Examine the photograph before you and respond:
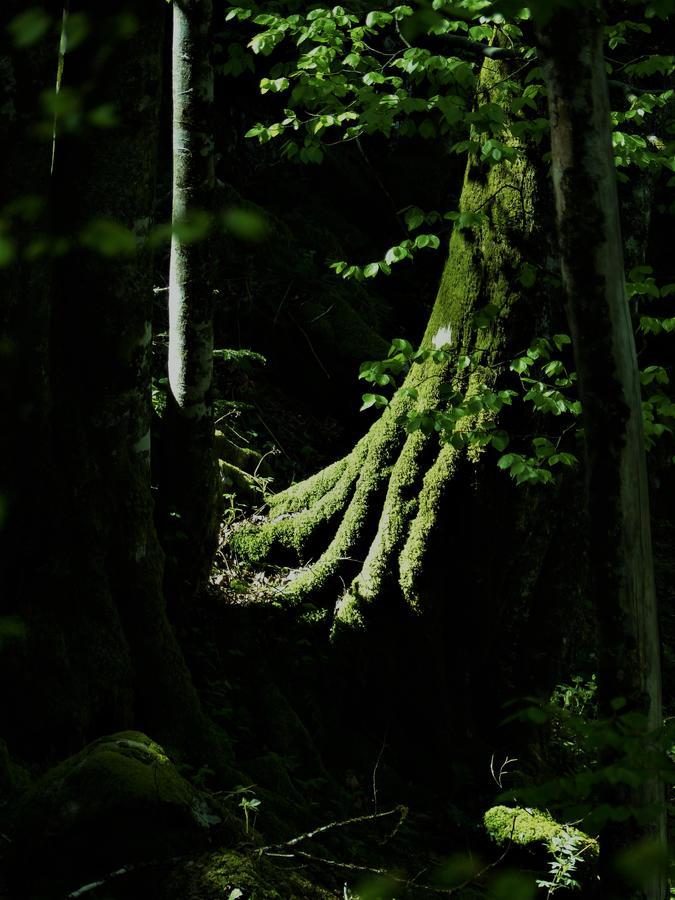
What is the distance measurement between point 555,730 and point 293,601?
2827 mm

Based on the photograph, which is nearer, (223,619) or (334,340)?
(223,619)

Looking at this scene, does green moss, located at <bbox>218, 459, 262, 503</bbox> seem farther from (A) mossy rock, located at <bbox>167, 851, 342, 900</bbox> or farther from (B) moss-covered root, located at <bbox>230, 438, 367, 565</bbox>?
(A) mossy rock, located at <bbox>167, 851, 342, 900</bbox>

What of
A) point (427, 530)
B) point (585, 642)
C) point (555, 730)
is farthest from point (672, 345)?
point (427, 530)

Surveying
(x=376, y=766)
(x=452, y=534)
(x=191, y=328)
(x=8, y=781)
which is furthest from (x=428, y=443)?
(x=8, y=781)

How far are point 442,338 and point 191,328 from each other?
1.78 m

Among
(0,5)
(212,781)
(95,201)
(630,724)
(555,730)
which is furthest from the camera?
(555,730)

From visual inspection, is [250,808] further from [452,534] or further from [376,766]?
[452,534]

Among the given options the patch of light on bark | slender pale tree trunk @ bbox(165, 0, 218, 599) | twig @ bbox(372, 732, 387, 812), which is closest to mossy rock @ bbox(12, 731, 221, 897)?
slender pale tree trunk @ bbox(165, 0, 218, 599)

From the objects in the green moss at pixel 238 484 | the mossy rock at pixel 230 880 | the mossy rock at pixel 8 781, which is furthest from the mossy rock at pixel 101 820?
the green moss at pixel 238 484

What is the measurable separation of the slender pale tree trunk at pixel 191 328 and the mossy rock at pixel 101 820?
2905mm

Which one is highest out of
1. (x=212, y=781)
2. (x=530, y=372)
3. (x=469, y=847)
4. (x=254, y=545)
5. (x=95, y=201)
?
(x=95, y=201)

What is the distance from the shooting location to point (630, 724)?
101 inches

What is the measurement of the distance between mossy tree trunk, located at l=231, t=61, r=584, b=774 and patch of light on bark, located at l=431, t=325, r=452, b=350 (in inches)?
0.5

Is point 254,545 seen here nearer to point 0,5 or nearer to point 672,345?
point 0,5
